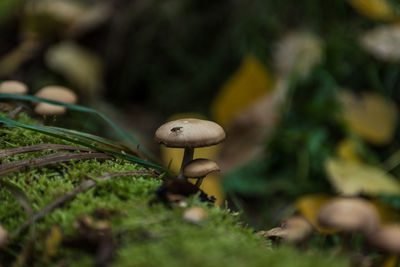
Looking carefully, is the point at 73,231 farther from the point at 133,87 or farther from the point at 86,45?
the point at 86,45

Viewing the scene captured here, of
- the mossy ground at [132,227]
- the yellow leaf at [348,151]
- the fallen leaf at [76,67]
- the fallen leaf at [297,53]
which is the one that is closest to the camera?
the mossy ground at [132,227]

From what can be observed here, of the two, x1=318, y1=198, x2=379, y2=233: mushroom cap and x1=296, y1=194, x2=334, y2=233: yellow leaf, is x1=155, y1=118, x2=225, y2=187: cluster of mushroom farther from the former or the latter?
x1=296, y1=194, x2=334, y2=233: yellow leaf

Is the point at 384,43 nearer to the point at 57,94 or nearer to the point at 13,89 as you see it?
the point at 57,94

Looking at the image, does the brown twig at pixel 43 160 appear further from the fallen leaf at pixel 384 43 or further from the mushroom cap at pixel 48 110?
the fallen leaf at pixel 384 43

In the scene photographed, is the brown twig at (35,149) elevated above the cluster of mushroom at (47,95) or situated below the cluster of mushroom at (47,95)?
below

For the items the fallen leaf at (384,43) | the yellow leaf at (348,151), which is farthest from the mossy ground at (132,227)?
the fallen leaf at (384,43)

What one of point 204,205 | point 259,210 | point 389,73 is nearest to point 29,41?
point 259,210

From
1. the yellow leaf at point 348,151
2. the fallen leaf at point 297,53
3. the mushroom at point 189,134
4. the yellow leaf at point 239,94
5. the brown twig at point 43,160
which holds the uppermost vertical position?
the fallen leaf at point 297,53

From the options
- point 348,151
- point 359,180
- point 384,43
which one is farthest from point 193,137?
point 384,43
